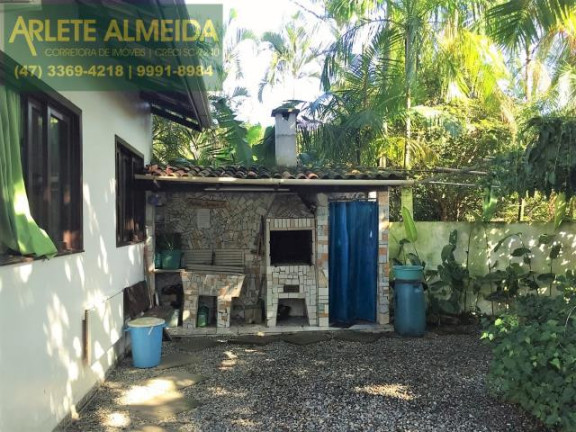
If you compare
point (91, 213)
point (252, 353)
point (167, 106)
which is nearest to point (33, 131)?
point (91, 213)

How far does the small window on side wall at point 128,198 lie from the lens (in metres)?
6.01

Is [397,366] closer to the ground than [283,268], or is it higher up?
closer to the ground

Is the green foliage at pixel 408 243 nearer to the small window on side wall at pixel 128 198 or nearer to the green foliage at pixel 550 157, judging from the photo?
the green foliage at pixel 550 157

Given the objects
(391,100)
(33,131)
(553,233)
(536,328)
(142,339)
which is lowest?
(142,339)

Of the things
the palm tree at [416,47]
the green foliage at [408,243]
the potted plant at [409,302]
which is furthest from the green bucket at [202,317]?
the palm tree at [416,47]

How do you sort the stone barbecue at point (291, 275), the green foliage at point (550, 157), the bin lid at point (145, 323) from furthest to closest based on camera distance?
the stone barbecue at point (291, 275), the bin lid at point (145, 323), the green foliage at point (550, 157)

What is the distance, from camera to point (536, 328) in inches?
139

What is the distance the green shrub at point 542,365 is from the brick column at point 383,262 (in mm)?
3513

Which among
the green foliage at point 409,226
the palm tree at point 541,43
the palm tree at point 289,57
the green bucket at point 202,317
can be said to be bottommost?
the green bucket at point 202,317

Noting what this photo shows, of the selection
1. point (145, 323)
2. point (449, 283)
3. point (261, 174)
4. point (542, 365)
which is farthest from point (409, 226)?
point (145, 323)

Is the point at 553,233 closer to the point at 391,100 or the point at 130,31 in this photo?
the point at 391,100

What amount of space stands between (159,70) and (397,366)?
452 cm

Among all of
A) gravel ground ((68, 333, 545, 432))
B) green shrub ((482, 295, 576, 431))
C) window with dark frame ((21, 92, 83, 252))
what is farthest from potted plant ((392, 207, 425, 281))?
window with dark frame ((21, 92, 83, 252))

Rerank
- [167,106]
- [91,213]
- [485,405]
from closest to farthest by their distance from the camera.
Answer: [485,405] → [91,213] → [167,106]
